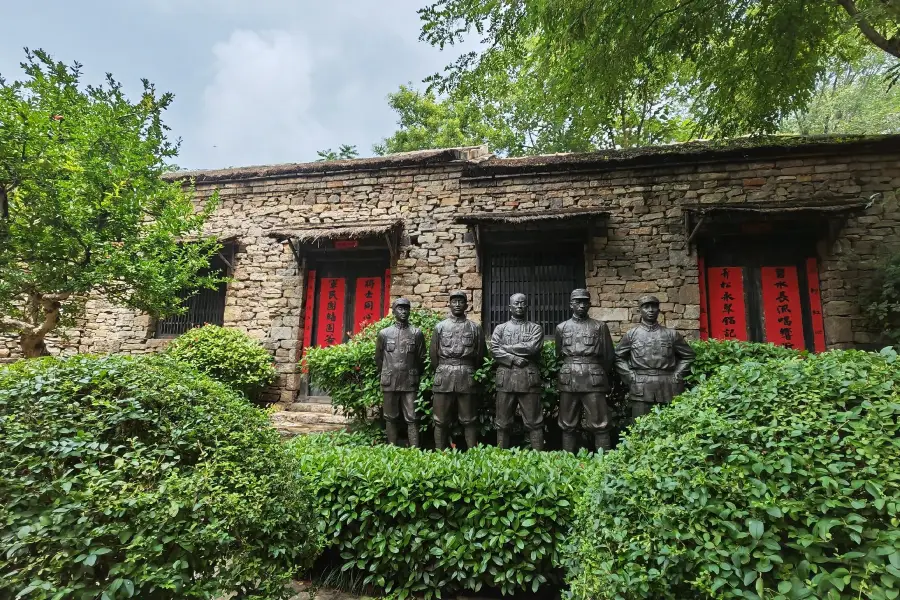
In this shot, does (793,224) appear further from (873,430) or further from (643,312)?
(873,430)

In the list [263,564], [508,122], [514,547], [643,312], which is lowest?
[514,547]

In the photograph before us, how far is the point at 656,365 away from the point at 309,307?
6589mm

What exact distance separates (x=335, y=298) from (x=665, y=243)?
6.34 metres

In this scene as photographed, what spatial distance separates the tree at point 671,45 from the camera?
17.1 ft

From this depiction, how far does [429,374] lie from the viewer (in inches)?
224

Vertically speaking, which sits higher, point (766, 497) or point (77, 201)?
point (77, 201)

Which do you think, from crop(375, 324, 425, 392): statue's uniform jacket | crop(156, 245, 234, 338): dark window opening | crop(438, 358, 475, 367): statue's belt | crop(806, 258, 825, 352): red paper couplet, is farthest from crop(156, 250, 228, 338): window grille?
crop(806, 258, 825, 352): red paper couplet

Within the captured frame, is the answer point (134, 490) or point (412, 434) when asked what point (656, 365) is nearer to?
point (412, 434)

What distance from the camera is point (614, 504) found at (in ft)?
6.90

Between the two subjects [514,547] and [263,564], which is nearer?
[263,564]

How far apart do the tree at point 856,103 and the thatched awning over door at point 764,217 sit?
8009 millimetres

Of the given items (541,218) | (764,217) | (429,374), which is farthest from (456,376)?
(764,217)

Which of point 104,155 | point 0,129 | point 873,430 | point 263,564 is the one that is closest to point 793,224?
point 873,430

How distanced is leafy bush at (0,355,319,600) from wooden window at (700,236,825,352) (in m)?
7.29
